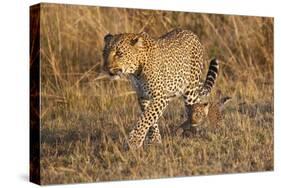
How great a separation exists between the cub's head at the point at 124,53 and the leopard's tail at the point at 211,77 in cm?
96

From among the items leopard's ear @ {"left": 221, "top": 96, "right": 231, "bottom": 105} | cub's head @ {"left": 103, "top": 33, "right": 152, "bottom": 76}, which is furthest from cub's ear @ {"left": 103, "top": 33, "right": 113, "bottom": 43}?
leopard's ear @ {"left": 221, "top": 96, "right": 231, "bottom": 105}

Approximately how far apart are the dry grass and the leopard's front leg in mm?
86

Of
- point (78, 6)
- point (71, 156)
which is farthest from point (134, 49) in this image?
point (71, 156)

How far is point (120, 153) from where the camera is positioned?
377 inches

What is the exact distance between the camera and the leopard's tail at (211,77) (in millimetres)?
10297

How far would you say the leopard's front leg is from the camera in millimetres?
9688

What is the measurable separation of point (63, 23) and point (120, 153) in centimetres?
164

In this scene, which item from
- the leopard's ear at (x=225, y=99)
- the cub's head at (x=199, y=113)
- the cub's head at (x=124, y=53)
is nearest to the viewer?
the cub's head at (x=124, y=53)

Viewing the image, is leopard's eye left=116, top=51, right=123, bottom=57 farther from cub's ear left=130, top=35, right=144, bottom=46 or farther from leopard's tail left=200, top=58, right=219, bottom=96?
leopard's tail left=200, top=58, right=219, bottom=96

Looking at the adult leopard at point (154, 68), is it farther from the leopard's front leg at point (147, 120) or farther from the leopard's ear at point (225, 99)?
the leopard's ear at point (225, 99)

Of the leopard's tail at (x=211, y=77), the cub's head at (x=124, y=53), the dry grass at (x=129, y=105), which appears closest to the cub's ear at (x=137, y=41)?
the cub's head at (x=124, y=53)

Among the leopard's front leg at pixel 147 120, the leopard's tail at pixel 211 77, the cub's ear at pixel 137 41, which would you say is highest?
the cub's ear at pixel 137 41

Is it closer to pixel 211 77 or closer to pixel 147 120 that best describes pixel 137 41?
pixel 147 120

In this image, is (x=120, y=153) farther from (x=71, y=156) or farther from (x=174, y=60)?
(x=174, y=60)
